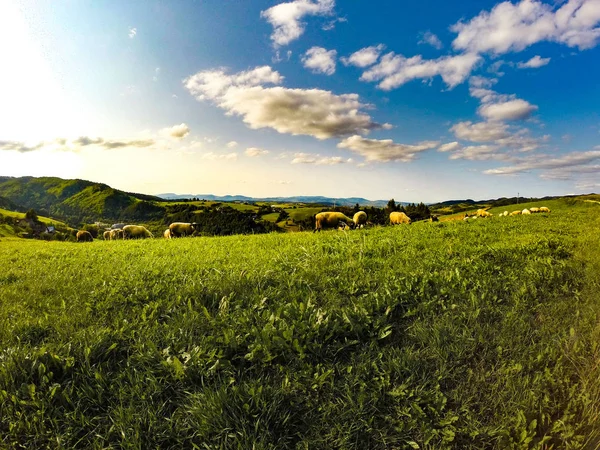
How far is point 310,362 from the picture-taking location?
3859 millimetres

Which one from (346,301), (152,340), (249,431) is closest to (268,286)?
(346,301)

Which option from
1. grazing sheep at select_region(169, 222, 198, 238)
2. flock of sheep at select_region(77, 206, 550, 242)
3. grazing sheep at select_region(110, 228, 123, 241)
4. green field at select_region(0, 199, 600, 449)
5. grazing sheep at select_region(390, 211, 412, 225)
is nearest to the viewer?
green field at select_region(0, 199, 600, 449)

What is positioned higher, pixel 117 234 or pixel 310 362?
pixel 310 362

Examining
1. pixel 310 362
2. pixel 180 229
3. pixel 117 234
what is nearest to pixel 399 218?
pixel 180 229

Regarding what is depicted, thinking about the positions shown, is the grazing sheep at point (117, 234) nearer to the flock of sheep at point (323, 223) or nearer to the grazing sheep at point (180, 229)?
the flock of sheep at point (323, 223)

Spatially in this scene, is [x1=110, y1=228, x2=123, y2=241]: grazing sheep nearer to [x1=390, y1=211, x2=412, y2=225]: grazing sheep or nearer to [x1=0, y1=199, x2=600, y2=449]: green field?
[x1=390, y1=211, x2=412, y2=225]: grazing sheep

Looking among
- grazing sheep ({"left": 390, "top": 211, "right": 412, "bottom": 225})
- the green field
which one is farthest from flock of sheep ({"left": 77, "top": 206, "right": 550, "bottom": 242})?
the green field

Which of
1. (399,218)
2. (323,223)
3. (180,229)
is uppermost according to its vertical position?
(399,218)

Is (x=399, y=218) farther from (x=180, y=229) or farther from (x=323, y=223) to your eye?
(x=180, y=229)

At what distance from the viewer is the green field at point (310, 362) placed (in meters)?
3.01

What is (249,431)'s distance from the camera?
2.93 metres

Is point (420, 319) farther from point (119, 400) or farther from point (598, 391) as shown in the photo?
point (119, 400)

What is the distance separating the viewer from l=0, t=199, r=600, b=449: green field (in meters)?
3.01

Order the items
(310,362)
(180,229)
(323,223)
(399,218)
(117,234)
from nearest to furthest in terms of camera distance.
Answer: (310,362), (323,223), (399,218), (180,229), (117,234)
